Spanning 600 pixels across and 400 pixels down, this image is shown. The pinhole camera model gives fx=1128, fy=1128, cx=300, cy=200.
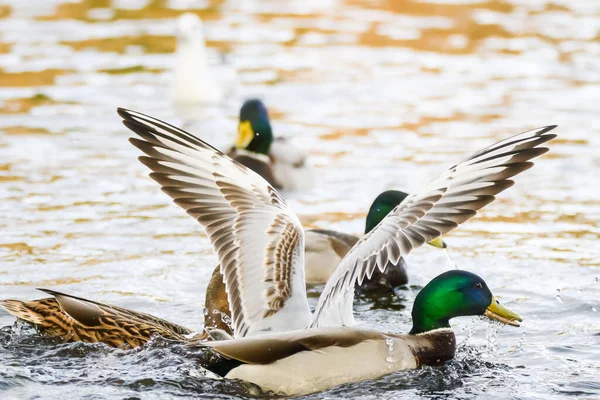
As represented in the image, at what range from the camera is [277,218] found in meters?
6.45

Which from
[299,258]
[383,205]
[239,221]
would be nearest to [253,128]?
[383,205]

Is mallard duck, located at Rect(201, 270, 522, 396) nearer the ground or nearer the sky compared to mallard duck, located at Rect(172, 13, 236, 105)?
nearer the ground

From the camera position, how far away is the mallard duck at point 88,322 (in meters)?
6.39

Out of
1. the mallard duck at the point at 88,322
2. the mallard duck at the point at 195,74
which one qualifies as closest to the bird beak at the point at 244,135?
the mallard duck at the point at 195,74

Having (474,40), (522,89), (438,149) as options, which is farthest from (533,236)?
(474,40)

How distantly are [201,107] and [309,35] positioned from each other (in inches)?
143

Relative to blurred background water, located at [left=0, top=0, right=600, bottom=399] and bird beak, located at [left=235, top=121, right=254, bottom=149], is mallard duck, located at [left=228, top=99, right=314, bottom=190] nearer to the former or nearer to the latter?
bird beak, located at [left=235, top=121, right=254, bottom=149]

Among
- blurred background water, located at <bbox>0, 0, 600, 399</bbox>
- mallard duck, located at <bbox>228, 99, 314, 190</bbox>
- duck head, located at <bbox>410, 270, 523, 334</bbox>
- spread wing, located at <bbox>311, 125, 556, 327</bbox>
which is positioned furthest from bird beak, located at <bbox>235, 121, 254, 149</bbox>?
spread wing, located at <bbox>311, 125, 556, 327</bbox>

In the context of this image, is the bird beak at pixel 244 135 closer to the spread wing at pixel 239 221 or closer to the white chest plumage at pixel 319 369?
the spread wing at pixel 239 221

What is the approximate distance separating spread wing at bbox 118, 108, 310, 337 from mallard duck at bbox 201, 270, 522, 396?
43cm

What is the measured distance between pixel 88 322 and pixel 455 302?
82.2 inches

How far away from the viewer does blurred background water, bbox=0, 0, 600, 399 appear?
6.36m

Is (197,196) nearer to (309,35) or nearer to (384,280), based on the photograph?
Result: (384,280)

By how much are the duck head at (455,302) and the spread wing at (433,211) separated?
0.48 metres
